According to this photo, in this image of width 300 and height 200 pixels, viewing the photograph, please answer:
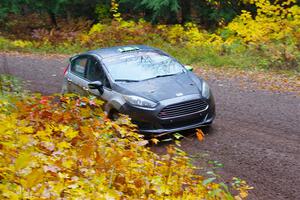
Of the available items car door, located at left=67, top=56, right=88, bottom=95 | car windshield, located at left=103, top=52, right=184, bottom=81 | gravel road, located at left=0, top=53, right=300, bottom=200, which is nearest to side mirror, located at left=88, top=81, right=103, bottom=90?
car windshield, located at left=103, top=52, right=184, bottom=81

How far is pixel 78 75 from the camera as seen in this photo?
35.4ft

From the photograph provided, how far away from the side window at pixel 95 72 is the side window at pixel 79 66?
259mm

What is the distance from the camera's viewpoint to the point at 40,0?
2522 cm

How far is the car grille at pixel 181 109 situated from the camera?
860 centimetres

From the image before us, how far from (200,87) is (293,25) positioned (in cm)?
1053

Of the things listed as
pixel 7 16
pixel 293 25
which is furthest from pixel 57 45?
pixel 293 25

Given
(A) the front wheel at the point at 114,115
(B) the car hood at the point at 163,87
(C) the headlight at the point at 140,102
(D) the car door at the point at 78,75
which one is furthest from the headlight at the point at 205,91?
(D) the car door at the point at 78,75

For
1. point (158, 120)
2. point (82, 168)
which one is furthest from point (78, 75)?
point (82, 168)

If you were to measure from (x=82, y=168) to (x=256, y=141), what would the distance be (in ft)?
15.4

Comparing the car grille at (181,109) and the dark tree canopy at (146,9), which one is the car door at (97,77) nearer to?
the car grille at (181,109)

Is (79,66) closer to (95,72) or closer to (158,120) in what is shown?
(95,72)

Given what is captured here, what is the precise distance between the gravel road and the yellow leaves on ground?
3.26ft

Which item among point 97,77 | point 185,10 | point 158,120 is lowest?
point 185,10

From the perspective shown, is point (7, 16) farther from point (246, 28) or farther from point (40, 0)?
point (246, 28)
